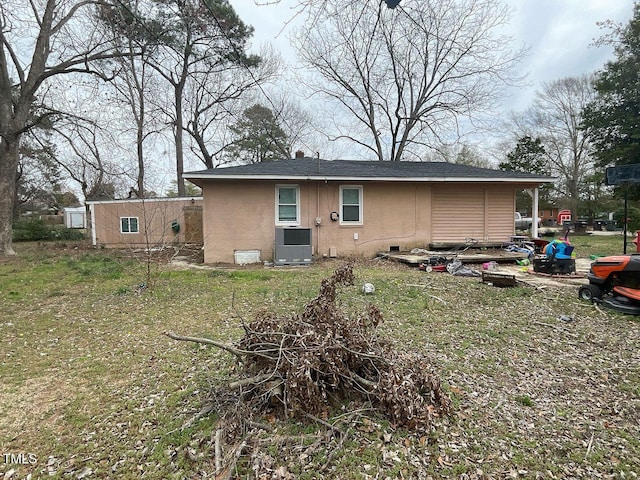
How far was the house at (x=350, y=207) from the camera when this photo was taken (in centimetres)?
952

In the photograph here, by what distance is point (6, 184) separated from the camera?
37.7 feet

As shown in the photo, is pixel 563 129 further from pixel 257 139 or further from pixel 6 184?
pixel 6 184

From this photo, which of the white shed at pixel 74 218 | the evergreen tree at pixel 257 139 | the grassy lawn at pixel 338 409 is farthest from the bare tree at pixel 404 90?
the white shed at pixel 74 218

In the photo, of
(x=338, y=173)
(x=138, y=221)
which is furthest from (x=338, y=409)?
(x=138, y=221)

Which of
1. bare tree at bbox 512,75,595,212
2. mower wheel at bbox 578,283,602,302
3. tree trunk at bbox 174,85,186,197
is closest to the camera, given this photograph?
mower wheel at bbox 578,283,602,302

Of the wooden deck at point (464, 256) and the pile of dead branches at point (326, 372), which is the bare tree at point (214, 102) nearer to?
the wooden deck at point (464, 256)

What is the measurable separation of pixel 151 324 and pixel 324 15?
13.3 ft

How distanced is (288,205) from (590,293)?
23.1 feet

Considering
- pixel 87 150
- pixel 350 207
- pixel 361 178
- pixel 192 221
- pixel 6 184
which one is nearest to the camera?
pixel 361 178

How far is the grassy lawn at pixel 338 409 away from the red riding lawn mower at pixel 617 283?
188 millimetres

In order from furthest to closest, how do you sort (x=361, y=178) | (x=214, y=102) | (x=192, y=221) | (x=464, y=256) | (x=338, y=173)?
(x=214, y=102) < (x=192, y=221) < (x=338, y=173) < (x=361, y=178) < (x=464, y=256)

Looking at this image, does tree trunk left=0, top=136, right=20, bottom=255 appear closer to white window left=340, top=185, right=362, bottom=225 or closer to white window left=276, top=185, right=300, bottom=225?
white window left=276, top=185, right=300, bottom=225

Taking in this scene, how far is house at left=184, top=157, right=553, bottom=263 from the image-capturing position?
9523mm

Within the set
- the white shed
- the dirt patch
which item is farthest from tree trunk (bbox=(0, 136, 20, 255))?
the white shed
